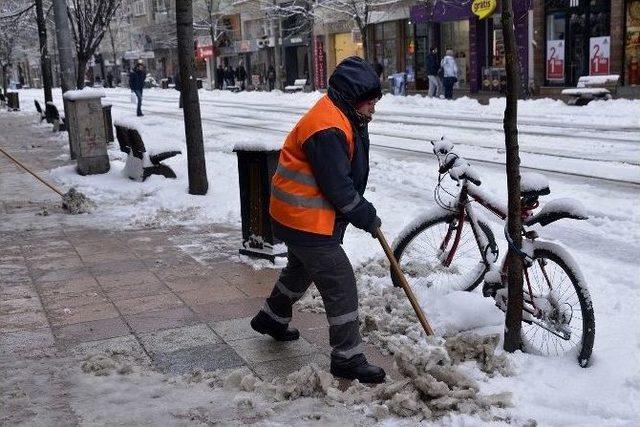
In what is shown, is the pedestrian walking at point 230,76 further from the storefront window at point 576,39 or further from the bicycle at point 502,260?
the bicycle at point 502,260

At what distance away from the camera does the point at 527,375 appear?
399cm

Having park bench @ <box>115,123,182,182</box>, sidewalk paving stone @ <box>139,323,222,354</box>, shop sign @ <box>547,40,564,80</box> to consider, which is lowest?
sidewalk paving stone @ <box>139,323,222,354</box>

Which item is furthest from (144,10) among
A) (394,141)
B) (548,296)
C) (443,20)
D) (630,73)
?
(548,296)

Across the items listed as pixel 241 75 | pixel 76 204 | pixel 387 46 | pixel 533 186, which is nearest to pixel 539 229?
pixel 533 186

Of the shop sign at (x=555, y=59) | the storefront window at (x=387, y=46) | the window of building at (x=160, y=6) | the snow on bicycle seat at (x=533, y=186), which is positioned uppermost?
the window of building at (x=160, y=6)

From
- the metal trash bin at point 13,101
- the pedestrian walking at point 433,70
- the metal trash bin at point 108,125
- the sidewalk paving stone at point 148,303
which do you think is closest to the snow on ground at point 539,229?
the sidewalk paving stone at point 148,303

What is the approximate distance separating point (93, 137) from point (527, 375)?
9.95m

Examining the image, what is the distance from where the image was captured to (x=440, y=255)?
546cm

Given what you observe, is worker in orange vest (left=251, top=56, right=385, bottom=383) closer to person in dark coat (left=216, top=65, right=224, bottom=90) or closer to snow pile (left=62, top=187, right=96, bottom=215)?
Answer: snow pile (left=62, top=187, right=96, bottom=215)

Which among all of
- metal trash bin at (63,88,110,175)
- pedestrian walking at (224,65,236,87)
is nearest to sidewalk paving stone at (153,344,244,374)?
metal trash bin at (63,88,110,175)

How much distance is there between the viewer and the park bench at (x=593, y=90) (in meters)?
21.8

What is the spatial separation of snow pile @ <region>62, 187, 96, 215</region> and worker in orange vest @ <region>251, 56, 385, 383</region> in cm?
594

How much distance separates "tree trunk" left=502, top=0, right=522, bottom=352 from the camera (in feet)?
12.9

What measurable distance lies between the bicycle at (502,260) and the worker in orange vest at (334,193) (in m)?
0.94
